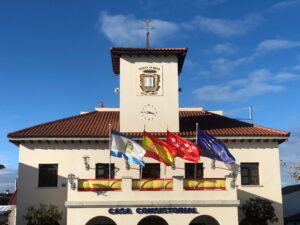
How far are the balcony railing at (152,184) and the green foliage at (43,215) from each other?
201 inches

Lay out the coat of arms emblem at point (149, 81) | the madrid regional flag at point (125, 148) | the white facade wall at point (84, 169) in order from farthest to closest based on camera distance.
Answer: the coat of arms emblem at point (149, 81)
the white facade wall at point (84, 169)
the madrid regional flag at point (125, 148)

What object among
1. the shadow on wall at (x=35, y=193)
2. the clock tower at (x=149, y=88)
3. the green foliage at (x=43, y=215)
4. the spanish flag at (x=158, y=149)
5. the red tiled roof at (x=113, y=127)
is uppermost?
the clock tower at (x=149, y=88)

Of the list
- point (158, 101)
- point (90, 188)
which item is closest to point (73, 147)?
point (90, 188)

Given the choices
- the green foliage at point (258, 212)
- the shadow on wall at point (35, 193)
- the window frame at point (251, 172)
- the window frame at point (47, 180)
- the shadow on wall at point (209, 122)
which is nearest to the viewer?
the green foliage at point (258, 212)

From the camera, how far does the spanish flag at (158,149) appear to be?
25875 millimetres

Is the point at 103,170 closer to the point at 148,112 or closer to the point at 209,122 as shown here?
the point at 148,112

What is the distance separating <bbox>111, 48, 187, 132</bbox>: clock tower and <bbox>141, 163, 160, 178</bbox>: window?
7.47 ft

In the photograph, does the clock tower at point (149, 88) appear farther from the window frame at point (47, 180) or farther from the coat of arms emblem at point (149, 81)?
the window frame at point (47, 180)

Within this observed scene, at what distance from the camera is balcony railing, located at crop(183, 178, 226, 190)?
85.4 ft

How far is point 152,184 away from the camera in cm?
2594

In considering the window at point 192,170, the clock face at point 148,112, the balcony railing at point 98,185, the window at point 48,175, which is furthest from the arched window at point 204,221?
the window at point 48,175

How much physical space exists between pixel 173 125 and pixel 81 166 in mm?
6380

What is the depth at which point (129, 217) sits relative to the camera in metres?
25.2

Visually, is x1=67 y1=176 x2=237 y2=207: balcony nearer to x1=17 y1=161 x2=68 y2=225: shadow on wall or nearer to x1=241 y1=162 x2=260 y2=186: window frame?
x1=17 y1=161 x2=68 y2=225: shadow on wall
